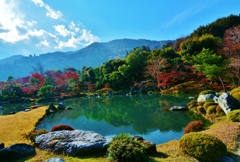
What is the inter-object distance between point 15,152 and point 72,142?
249 centimetres

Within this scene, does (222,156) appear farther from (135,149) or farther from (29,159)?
(29,159)

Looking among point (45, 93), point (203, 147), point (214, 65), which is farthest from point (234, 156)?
point (45, 93)

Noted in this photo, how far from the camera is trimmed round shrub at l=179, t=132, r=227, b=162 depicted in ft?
20.4

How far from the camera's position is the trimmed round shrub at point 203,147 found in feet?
20.4

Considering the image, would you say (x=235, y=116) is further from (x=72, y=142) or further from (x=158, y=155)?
(x=72, y=142)

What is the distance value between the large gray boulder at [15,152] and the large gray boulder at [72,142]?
70 cm

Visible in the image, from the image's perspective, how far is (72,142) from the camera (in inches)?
315

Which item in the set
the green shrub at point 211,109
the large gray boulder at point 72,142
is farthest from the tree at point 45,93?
the green shrub at point 211,109

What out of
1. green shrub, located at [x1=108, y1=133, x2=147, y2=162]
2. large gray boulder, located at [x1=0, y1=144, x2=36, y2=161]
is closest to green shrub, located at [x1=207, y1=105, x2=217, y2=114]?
green shrub, located at [x1=108, y1=133, x2=147, y2=162]

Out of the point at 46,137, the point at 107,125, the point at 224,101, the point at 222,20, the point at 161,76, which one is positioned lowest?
the point at 107,125

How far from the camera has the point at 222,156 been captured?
21.4 ft

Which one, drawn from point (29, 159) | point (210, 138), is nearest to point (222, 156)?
point (210, 138)

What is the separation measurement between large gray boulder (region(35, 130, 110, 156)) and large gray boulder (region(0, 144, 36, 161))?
2.31ft

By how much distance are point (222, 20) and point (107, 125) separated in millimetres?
49464
